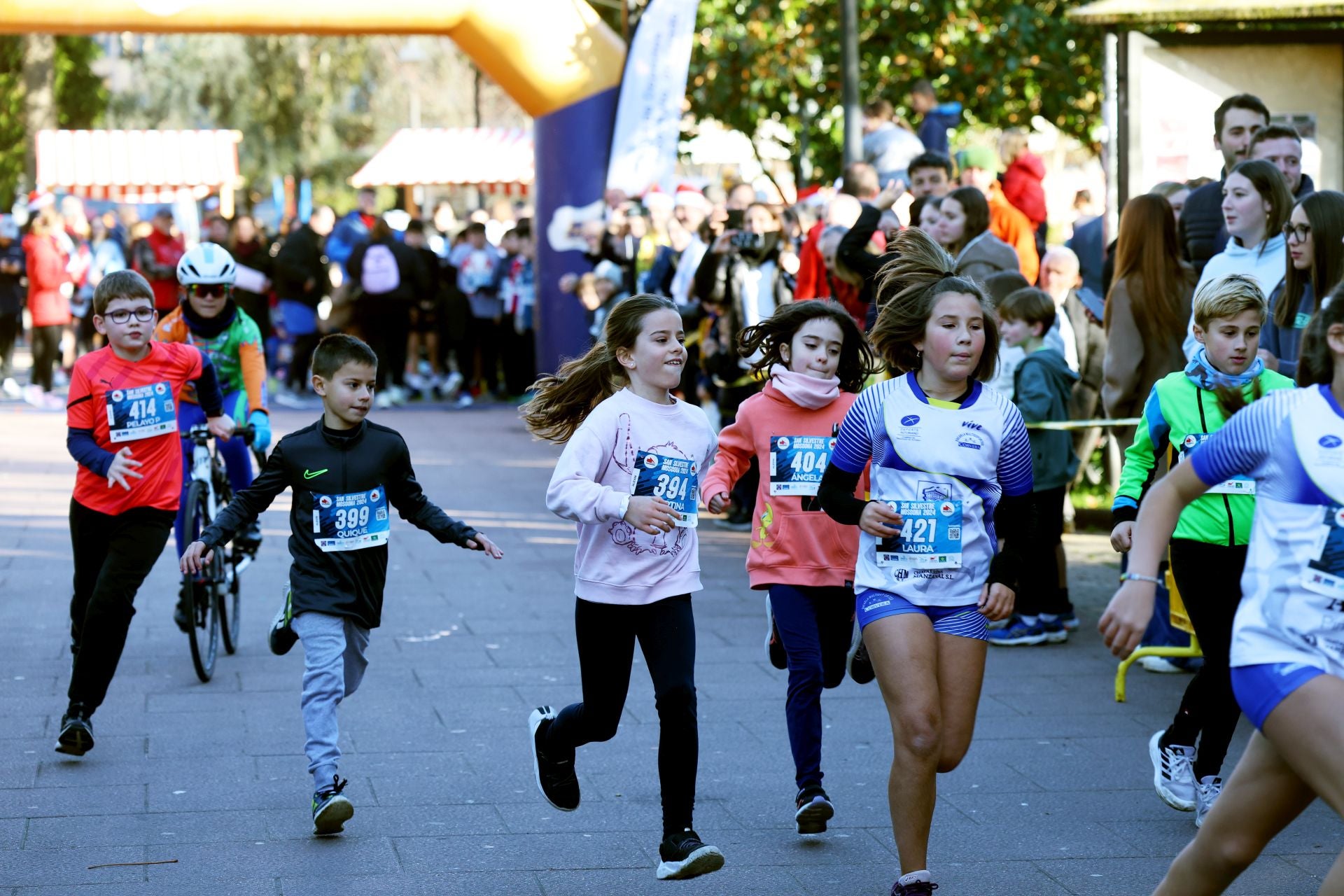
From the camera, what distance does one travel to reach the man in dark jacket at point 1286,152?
310 inches

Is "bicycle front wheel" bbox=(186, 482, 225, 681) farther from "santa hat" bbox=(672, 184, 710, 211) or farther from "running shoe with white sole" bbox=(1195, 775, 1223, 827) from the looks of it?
"santa hat" bbox=(672, 184, 710, 211)

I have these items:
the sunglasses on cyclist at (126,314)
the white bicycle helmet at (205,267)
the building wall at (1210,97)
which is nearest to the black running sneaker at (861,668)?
the sunglasses on cyclist at (126,314)

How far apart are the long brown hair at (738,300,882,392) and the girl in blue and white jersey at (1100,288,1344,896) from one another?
2173 millimetres

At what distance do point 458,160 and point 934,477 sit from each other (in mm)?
30383

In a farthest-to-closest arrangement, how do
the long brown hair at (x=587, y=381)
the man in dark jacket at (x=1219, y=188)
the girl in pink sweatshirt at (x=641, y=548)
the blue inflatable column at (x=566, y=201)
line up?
1. the blue inflatable column at (x=566, y=201)
2. the man in dark jacket at (x=1219, y=188)
3. the long brown hair at (x=587, y=381)
4. the girl in pink sweatshirt at (x=641, y=548)

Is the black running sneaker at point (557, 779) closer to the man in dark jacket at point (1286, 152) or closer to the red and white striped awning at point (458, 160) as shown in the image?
the man in dark jacket at point (1286, 152)

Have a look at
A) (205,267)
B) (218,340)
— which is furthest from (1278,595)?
(218,340)

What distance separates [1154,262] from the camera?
26.2 feet

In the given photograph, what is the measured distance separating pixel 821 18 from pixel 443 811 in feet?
47.3

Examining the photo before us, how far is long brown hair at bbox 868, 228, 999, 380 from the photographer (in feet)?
16.6

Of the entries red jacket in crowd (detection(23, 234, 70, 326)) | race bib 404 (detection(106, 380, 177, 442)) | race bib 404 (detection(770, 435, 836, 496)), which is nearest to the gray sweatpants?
race bib 404 (detection(770, 435, 836, 496))

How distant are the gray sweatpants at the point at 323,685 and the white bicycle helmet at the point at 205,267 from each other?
109 inches

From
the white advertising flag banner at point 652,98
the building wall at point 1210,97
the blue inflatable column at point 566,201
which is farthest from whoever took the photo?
the blue inflatable column at point 566,201

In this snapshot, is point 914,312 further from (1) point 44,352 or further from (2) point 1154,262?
(1) point 44,352
